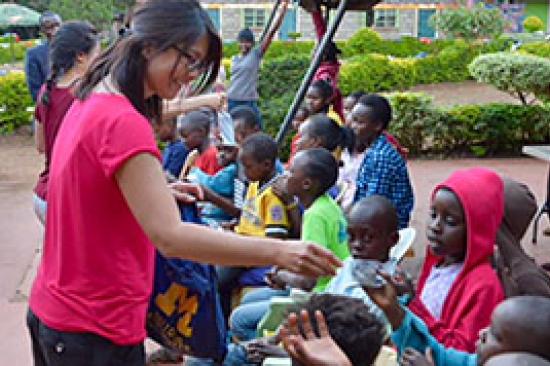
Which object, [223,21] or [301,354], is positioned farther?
[223,21]

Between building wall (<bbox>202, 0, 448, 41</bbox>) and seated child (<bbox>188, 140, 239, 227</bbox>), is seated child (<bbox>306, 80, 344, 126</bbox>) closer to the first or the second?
seated child (<bbox>188, 140, 239, 227</bbox>)

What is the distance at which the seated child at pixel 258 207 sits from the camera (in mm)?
3496

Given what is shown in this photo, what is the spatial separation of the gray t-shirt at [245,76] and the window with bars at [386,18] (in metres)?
19.2

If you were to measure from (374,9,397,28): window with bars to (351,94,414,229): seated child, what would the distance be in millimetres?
23592

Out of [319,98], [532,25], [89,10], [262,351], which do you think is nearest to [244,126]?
[319,98]

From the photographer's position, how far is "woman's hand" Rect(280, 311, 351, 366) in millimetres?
1567

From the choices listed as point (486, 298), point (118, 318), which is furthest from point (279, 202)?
point (118, 318)

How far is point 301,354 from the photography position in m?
1.58

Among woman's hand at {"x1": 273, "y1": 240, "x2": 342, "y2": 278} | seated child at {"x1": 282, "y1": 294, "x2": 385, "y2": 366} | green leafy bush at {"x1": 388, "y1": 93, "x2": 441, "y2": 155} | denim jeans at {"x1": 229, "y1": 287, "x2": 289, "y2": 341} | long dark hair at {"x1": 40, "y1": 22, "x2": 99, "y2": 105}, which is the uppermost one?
long dark hair at {"x1": 40, "y1": 22, "x2": 99, "y2": 105}

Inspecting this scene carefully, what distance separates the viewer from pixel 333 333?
67.2 inches

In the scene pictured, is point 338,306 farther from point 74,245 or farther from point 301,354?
point 74,245

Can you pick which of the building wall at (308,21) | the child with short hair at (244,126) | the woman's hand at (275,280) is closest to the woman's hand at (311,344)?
the woman's hand at (275,280)

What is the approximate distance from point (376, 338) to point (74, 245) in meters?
0.76

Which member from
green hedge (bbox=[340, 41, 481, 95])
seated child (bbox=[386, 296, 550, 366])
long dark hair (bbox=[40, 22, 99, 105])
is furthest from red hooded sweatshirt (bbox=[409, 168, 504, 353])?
green hedge (bbox=[340, 41, 481, 95])
